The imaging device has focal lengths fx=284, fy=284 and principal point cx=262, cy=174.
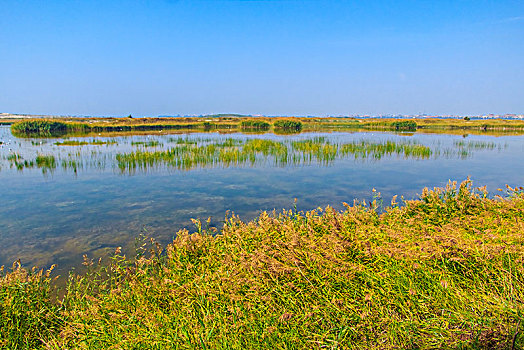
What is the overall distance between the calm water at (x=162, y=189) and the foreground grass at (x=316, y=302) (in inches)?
107

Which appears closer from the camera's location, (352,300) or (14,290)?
(352,300)

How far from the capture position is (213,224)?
7.34 meters

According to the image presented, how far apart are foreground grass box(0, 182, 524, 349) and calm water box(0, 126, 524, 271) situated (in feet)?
8.90

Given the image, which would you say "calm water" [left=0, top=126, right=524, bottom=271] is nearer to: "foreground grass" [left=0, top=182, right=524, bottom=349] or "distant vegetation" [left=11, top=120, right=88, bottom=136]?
"foreground grass" [left=0, top=182, right=524, bottom=349]

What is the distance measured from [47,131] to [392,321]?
49.7 metres

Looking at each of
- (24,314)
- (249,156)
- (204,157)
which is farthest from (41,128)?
(24,314)

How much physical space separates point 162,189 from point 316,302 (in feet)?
29.7

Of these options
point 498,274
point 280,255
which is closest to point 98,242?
point 280,255

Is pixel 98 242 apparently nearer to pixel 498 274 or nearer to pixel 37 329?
→ pixel 37 329

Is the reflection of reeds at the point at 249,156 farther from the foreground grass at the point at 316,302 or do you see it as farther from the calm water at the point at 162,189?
the foreground grass at the point at 316,302

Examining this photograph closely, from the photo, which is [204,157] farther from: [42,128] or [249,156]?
[42,128]

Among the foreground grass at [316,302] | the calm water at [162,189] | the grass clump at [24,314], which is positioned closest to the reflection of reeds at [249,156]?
the calm water at [162,189]

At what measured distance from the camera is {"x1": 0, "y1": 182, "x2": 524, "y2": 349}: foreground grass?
242 centimetres

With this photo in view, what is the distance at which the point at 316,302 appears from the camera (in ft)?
9.16
